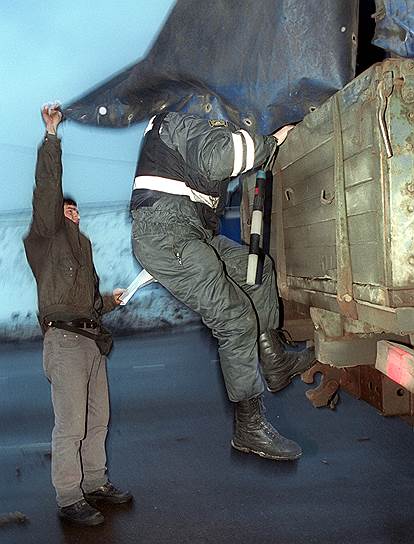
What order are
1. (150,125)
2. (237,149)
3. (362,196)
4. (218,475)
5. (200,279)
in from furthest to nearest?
(218,475) < (150,125) < (200,279) < (237,149) < (362,196)

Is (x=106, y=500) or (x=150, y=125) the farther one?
(x=106, y=500)

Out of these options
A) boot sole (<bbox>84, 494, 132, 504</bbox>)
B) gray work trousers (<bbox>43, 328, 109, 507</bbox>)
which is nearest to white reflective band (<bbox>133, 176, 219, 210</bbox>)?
gray work trousers (<bbox>43, 328, 109, 507</bbox>)

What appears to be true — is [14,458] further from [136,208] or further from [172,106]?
[172,106]

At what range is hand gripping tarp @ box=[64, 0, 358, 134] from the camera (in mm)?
2859

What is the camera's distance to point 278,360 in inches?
134

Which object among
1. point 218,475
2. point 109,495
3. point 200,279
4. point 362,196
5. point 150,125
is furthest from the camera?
point 218,475

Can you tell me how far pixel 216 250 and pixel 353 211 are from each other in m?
1.22

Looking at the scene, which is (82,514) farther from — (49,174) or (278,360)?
(49,174)

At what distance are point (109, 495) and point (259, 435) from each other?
1.04 metres

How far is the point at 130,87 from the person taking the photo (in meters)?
3.39

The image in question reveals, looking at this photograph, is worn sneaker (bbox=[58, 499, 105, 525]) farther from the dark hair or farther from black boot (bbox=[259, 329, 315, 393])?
the dark hair

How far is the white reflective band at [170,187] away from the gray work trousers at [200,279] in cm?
3

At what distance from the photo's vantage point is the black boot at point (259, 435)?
343 centimetres

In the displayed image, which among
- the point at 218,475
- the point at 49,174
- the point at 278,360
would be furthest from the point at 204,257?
the point at 218,475
